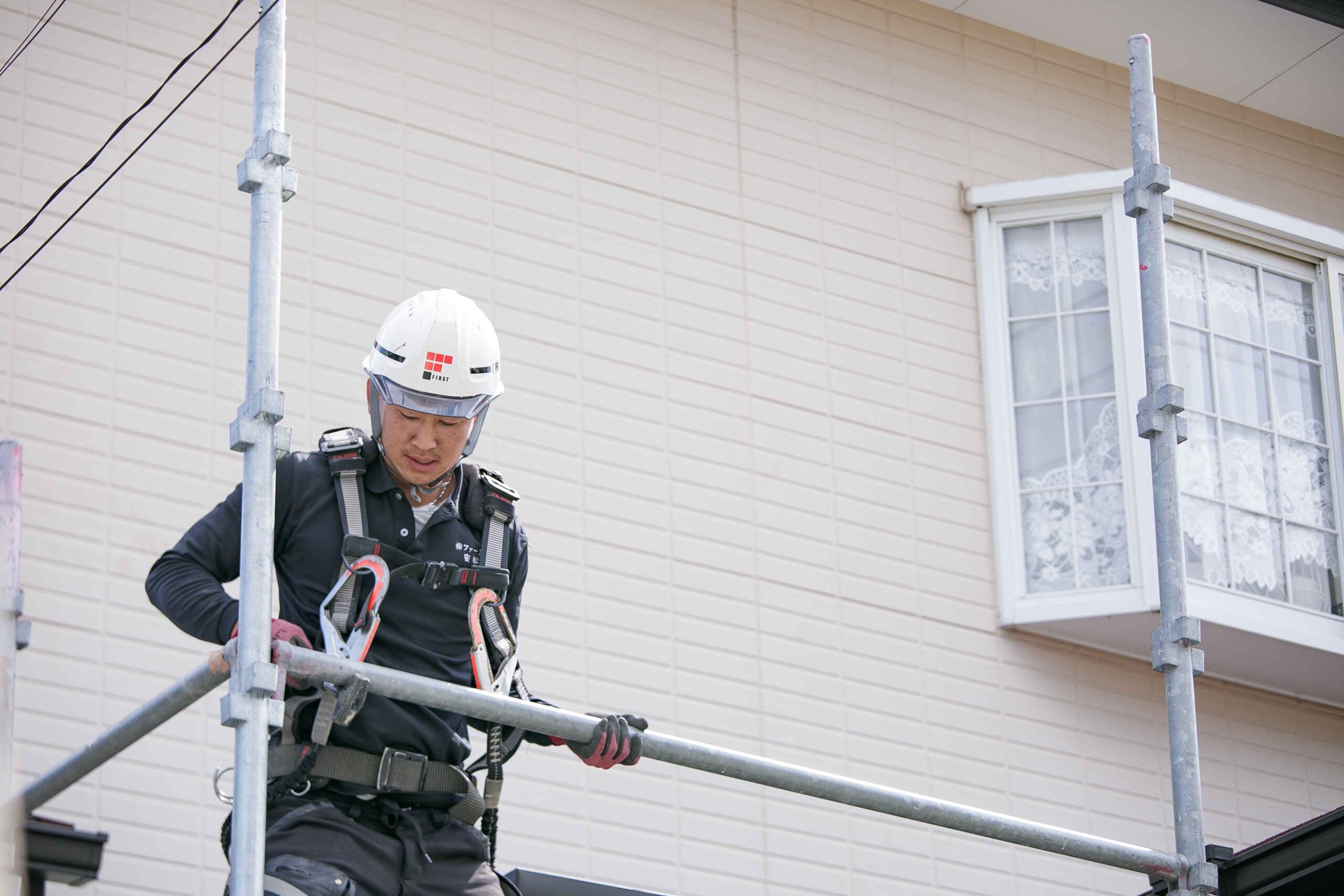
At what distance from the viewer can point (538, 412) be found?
9055 millimetres

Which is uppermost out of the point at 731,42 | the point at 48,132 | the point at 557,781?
the point at 731,42

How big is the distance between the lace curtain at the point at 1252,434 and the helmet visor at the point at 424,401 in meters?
5.70

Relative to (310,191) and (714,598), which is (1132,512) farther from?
(310,191)

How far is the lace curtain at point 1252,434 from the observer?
414 inches

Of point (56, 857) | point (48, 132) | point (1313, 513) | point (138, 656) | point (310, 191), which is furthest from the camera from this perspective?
point (1313, 513)

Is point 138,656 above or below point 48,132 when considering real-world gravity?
below

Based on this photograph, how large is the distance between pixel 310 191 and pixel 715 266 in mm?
2133

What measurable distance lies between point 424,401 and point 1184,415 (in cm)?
600

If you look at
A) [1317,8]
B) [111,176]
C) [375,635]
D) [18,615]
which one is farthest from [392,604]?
[1317,8]

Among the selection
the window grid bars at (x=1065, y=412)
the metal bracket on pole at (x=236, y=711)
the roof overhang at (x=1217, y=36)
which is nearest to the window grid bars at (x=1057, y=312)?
the window grid bars at (x=1065, y=412)

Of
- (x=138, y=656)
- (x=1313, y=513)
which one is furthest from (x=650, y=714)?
(x=1313, y=513)

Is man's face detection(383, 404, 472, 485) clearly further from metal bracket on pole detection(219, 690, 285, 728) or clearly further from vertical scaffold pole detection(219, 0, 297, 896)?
metal bracket on pole detection(219, 690, 285, 728)

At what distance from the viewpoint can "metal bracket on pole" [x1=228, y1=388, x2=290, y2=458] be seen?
5262 mm

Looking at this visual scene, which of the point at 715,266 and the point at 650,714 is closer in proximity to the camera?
the point at 650,714
